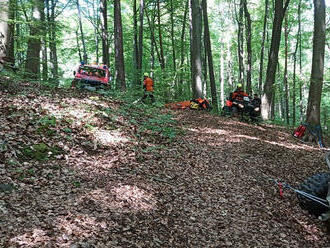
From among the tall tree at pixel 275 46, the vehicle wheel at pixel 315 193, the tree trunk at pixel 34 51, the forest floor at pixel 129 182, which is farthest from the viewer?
the tall tree at pixel 275 46

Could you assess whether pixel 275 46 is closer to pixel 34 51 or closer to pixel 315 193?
pixel 315 193

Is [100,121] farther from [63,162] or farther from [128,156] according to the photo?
[63,162]

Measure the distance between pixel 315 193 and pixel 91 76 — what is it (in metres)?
11.0

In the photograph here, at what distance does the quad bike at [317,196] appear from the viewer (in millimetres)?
5066

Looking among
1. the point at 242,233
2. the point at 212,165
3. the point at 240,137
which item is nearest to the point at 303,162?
the point at 240,137

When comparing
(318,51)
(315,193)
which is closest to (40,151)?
(315,193)

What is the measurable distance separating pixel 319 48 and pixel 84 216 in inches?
437

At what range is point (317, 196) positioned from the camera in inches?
205

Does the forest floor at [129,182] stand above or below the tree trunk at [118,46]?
below

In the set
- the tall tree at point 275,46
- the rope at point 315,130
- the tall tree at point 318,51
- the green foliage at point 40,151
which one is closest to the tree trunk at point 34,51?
the green foliage at point 40,151

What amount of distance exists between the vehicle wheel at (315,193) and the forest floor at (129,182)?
168 mm

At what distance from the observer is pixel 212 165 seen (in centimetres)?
696

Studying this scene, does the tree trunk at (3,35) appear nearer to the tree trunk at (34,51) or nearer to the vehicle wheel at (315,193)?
the tree trunk at (34,51)

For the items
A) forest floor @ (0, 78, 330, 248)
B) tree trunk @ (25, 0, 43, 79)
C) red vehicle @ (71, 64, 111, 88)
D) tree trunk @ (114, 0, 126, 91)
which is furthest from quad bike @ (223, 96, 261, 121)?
tree trunk @ (25, 0, 43, 79)
